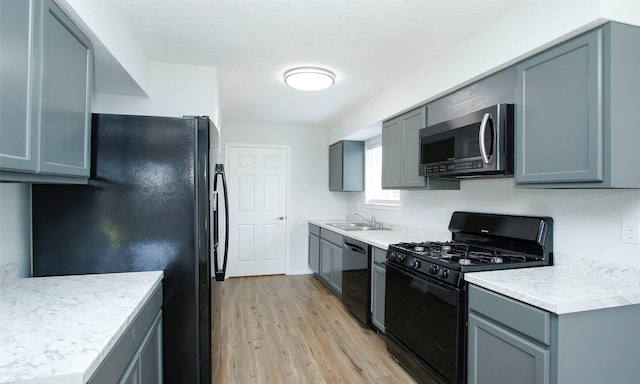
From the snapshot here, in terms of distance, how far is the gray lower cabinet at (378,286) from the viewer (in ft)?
9.20

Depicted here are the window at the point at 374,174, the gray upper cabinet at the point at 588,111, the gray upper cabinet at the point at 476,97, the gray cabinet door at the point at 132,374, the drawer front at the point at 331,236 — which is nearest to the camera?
the gray cabinet door at the point at 132,374

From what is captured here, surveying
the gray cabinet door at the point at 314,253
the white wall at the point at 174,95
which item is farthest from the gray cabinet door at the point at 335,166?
the white wall at the point at 174,95

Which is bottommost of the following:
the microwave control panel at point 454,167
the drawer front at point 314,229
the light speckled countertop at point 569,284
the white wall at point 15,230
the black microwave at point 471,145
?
the drawer front at point 314,229

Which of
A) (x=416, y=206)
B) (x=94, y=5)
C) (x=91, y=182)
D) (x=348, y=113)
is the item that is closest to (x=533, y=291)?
(x=416, y=206)

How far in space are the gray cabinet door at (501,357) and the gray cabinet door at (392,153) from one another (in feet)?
5.28

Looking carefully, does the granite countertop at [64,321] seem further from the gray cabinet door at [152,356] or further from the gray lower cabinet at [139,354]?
the gray cabinet door at [152,356]

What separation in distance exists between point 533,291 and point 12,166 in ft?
6.76

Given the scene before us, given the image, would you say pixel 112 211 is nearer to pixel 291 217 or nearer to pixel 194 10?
pixel 194 10

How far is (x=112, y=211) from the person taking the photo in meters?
1.78

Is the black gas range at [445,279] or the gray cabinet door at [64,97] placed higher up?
the gray cabinet door at [64,97]

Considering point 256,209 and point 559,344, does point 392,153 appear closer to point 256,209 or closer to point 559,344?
point 559,344

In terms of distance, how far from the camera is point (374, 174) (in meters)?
4.54

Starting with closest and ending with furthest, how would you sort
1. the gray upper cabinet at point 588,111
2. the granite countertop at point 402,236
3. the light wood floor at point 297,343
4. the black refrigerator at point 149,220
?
the gray upper cabinet at point 588,111, the black refrigerator at point 149,220, the light wood floor at point 297,343, the granite countertop at point 402,236

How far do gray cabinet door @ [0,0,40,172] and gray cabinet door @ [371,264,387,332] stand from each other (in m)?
2.39
